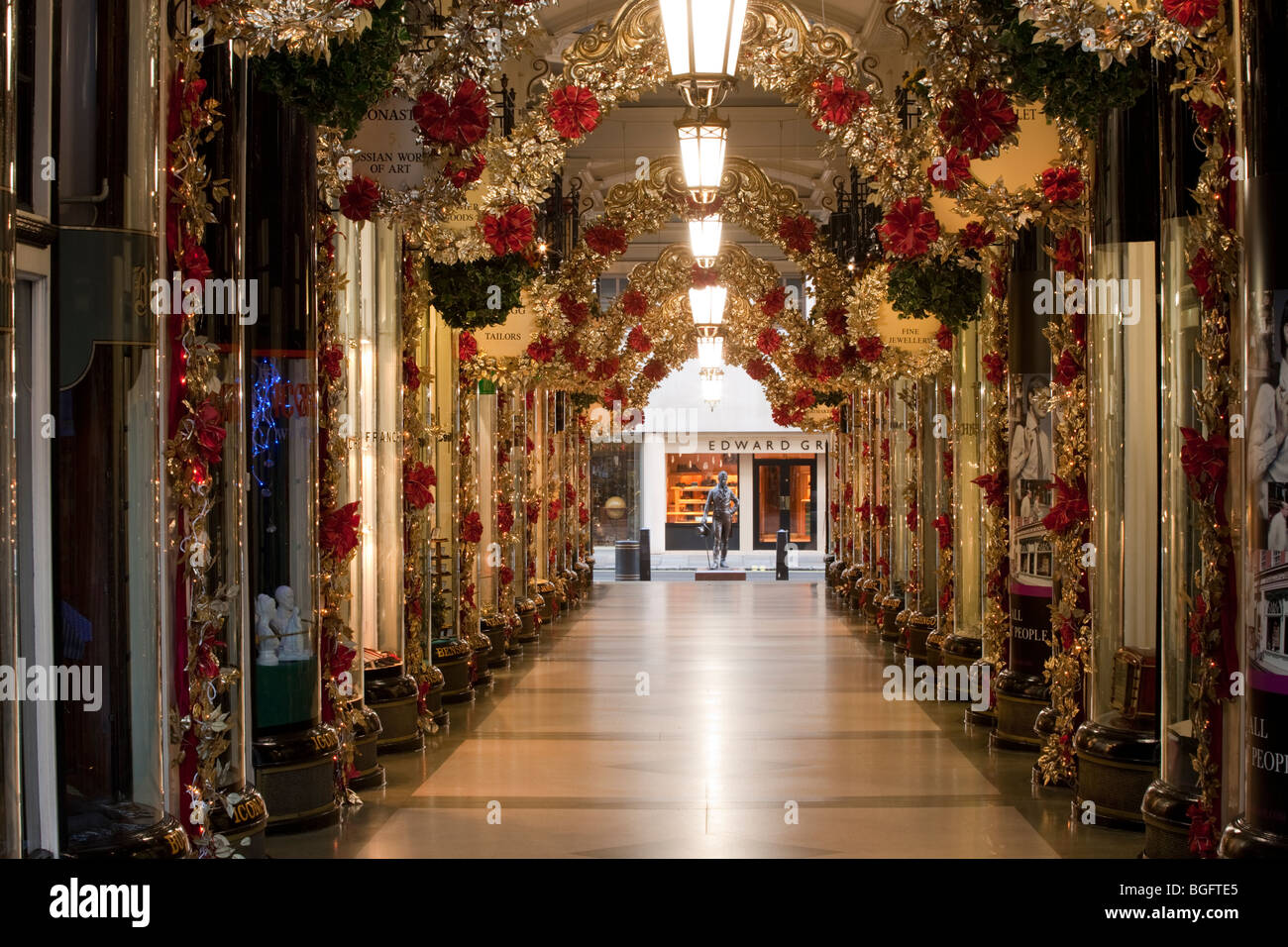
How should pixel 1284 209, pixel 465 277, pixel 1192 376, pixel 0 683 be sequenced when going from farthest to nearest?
pixel 465 277
pixel 1192 376
pixel 1284 209
pixel 0 683

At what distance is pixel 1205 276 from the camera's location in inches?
177

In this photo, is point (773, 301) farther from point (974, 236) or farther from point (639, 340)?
point (974, 236)

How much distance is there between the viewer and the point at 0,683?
329cm

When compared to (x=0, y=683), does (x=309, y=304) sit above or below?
above

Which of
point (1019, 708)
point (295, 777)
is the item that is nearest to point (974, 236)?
point (1019, 708)

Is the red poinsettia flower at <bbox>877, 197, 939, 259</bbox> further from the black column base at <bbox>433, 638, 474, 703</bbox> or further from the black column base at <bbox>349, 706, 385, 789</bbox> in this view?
the black column base at <bbox>433, 638, 474, 703</bbox>

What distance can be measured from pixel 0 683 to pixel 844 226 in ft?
45.3

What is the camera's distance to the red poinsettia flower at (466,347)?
1121 cm

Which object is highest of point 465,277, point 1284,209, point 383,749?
point 465,277

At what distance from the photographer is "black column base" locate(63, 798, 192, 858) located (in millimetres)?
4164

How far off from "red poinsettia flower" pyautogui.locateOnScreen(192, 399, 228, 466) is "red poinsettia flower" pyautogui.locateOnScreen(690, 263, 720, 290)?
1077cm
